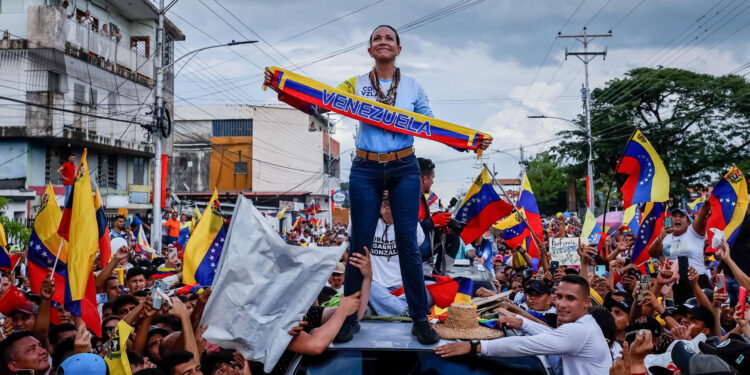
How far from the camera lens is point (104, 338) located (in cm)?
550

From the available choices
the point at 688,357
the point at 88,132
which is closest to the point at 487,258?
the point at 688,357

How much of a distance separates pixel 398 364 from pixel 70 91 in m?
25.1

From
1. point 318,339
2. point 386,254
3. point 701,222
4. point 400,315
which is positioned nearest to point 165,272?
point 386,254

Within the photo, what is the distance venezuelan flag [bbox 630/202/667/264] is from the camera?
26.4 feet

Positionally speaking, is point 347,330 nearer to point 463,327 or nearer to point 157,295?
point 463,327

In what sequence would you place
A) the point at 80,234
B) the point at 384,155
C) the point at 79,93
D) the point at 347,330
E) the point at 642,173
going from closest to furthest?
the point at 347,330 < the point at 384,155 < the point at 80,234 < the point at 642,173 < the point at 79,93

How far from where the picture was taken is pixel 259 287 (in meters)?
3.38

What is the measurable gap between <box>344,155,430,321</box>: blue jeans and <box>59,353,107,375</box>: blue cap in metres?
1.50

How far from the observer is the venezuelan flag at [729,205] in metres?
7.05

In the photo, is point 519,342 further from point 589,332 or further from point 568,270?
point 568,270

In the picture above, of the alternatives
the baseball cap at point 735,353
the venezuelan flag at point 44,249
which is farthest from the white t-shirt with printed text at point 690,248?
the venezuelan flag at point 44,249

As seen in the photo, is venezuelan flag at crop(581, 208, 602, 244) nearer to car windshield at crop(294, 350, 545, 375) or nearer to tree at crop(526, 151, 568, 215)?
car windshield at crop(294, 350, 545, 375)

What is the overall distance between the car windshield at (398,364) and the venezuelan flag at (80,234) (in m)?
3.09

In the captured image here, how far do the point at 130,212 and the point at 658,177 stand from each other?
1071 inches
